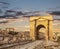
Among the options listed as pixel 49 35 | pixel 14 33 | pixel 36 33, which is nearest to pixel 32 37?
pixel 36 33

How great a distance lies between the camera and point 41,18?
33219 millimetres

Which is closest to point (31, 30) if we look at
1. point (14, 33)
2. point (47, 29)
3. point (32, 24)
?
point (32, 24)

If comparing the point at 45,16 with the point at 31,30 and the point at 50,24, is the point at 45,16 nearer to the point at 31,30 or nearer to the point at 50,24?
the point at 50,24

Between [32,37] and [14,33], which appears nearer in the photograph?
[32,37]

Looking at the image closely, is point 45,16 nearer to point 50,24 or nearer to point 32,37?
point 50,24

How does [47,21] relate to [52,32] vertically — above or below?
above

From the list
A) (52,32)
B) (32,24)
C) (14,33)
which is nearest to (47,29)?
(52,32)

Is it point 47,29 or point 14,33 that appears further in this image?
point 14,33

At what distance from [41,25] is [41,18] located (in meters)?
1.41

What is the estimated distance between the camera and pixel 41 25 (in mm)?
33812

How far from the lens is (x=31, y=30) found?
3444 cm

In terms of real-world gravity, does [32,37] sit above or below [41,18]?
below

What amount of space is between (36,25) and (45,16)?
2423mm

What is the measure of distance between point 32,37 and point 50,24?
409 centimetres
